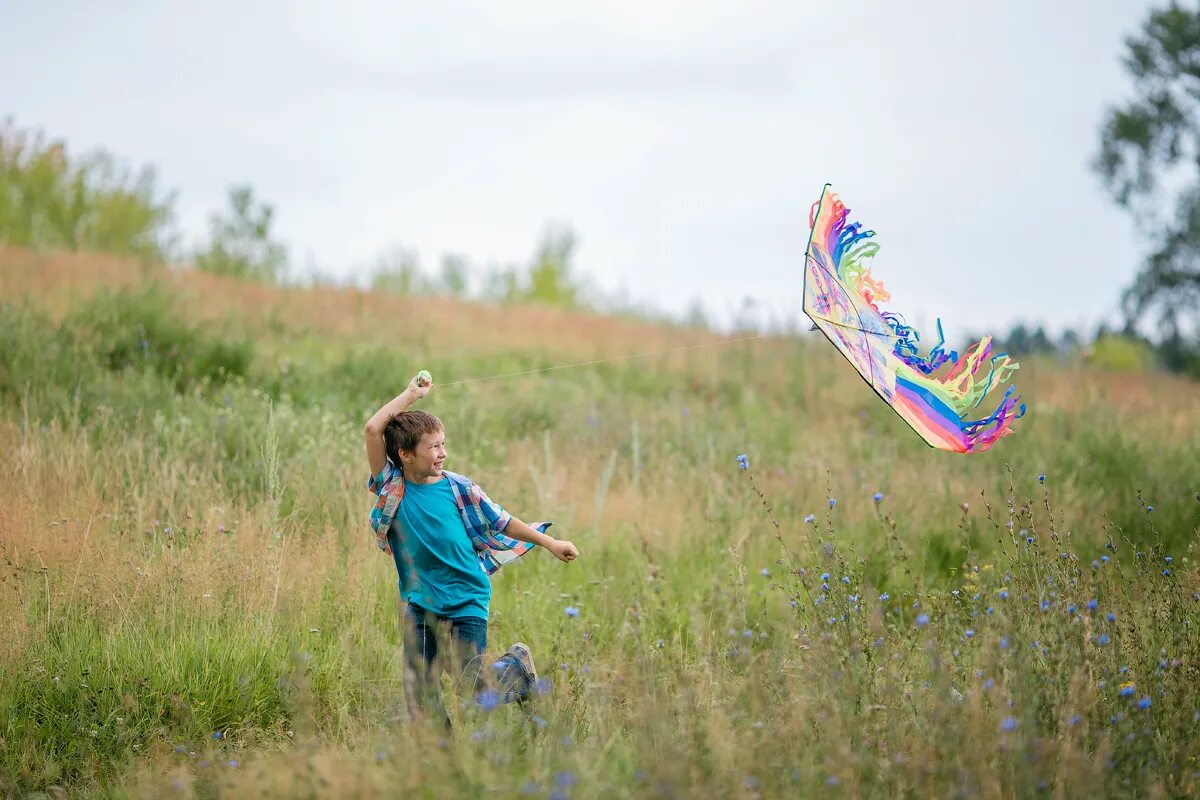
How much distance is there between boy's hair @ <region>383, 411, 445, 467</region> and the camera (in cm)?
402

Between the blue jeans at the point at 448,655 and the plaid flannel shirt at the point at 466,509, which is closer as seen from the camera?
the blue jeans at the point at 448,655

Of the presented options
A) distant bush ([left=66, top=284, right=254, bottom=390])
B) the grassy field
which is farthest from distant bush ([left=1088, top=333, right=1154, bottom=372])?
distant bush ([left=66, top=284, right=254, bottom=390])

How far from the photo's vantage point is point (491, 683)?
11.6 ft

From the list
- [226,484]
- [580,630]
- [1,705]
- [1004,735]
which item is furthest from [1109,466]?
[1,705]

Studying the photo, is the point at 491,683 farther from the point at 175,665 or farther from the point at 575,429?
Answer: the point at 575,429

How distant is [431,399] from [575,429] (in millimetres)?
1278

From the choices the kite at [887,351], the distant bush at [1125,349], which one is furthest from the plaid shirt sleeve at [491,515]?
the distant bush at [1125,349]

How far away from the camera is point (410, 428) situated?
4027mm

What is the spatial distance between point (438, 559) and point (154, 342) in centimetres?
592

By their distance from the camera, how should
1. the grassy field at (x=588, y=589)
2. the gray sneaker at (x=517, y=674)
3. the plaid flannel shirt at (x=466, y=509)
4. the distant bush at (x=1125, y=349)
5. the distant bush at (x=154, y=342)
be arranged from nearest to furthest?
the grassy field at (x=588, y=589), the gray sneaker at (x=517, y=674), the plaid flannel shirt at (x=466, y=509), the distant bush at (x=154, y=342), the distant bush at (x=1125, y=349)

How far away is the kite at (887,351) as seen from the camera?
413 cm

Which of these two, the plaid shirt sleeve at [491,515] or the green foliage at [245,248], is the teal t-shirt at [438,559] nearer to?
the plaid shirt sleeve at [491,515]

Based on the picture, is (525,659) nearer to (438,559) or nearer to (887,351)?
(438,559)

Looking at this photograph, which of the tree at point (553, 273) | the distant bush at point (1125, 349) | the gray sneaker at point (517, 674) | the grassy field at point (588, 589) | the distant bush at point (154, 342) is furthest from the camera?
the tree at point (553, 273)
